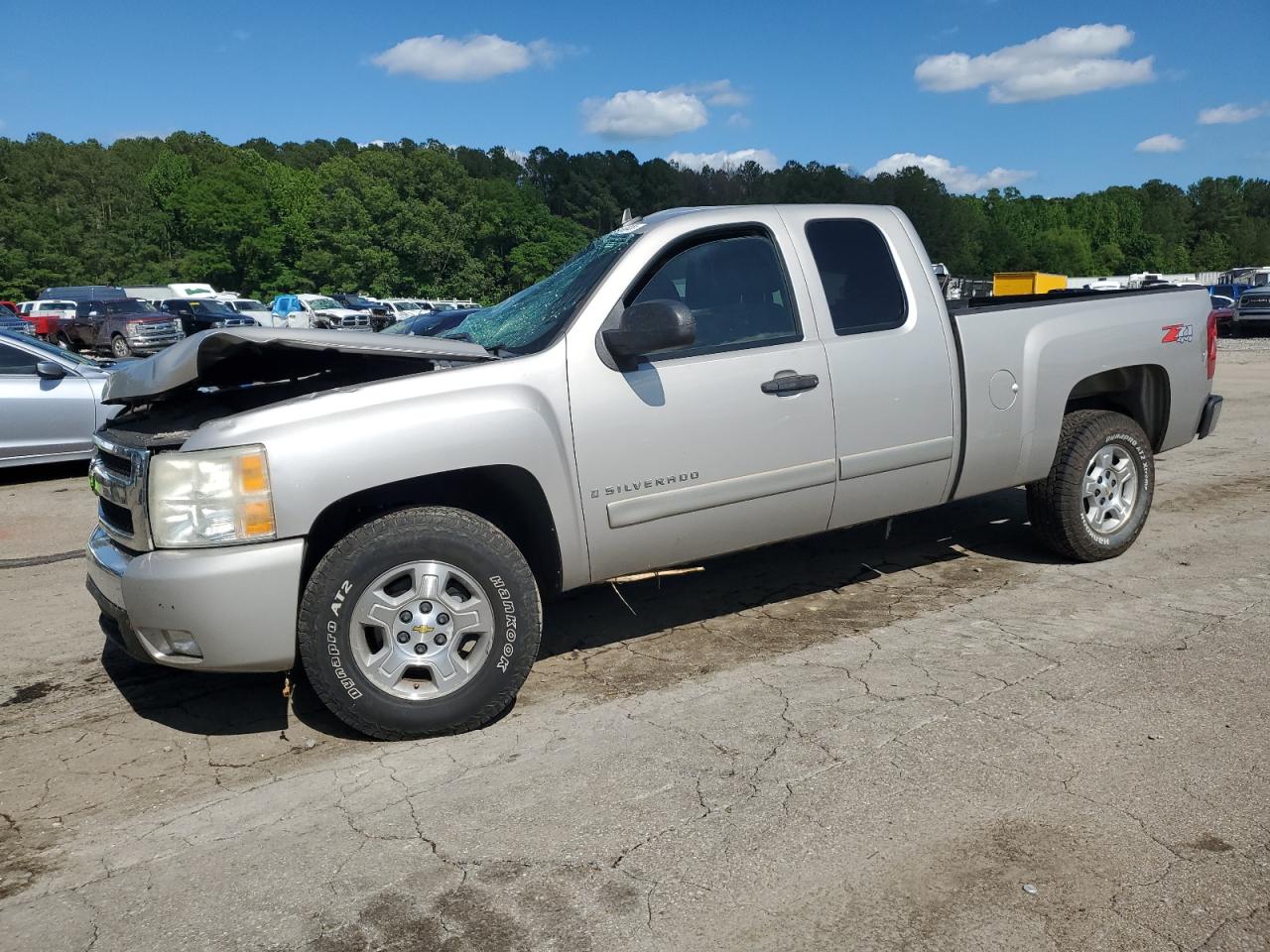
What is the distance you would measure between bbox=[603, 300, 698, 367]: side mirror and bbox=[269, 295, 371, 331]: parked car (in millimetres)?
35356

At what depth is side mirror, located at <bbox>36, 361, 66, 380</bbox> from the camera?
949 centimetres

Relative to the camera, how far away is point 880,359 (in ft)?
15.4

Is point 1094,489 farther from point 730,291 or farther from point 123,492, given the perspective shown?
point 123,492

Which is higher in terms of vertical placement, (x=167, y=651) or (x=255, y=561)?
(x=255, y=561)

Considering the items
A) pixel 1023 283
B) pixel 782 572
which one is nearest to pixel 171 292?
pixel 1023 283

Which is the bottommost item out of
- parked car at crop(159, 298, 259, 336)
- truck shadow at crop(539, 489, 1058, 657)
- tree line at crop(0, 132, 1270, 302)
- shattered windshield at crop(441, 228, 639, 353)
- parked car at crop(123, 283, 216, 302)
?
truck shadow at crop(539, 489, 1058, 657)

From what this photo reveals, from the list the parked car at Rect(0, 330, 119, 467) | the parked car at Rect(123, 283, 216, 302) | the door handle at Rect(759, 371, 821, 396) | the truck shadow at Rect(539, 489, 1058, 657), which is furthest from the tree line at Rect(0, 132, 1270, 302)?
the door handle at Rect(759, 371, 821, 396)

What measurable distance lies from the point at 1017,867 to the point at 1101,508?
3508mm

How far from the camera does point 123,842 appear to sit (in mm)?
3131

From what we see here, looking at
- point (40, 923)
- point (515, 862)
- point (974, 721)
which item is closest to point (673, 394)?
point (974, 721)

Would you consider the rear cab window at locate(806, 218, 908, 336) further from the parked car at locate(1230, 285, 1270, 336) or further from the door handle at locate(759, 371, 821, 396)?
the parked car at locate(1230, 285, 1270, 336)

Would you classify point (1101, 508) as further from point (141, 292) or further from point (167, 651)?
point (141, 292)

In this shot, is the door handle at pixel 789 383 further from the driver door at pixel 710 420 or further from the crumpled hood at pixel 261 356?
the crumpled hood at pixel 261 356

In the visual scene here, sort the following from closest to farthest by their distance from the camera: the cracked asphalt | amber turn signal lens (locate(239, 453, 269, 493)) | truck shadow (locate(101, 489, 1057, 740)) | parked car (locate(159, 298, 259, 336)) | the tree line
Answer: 1. the cracked asphalt
2. amber turn signal lens (locate(239, 453, 269, 493))
3. truck shadow (locate(101, 489, 1057, 740))
4. parked car (locate(159, 298, 259, 336))
5. the tree line
